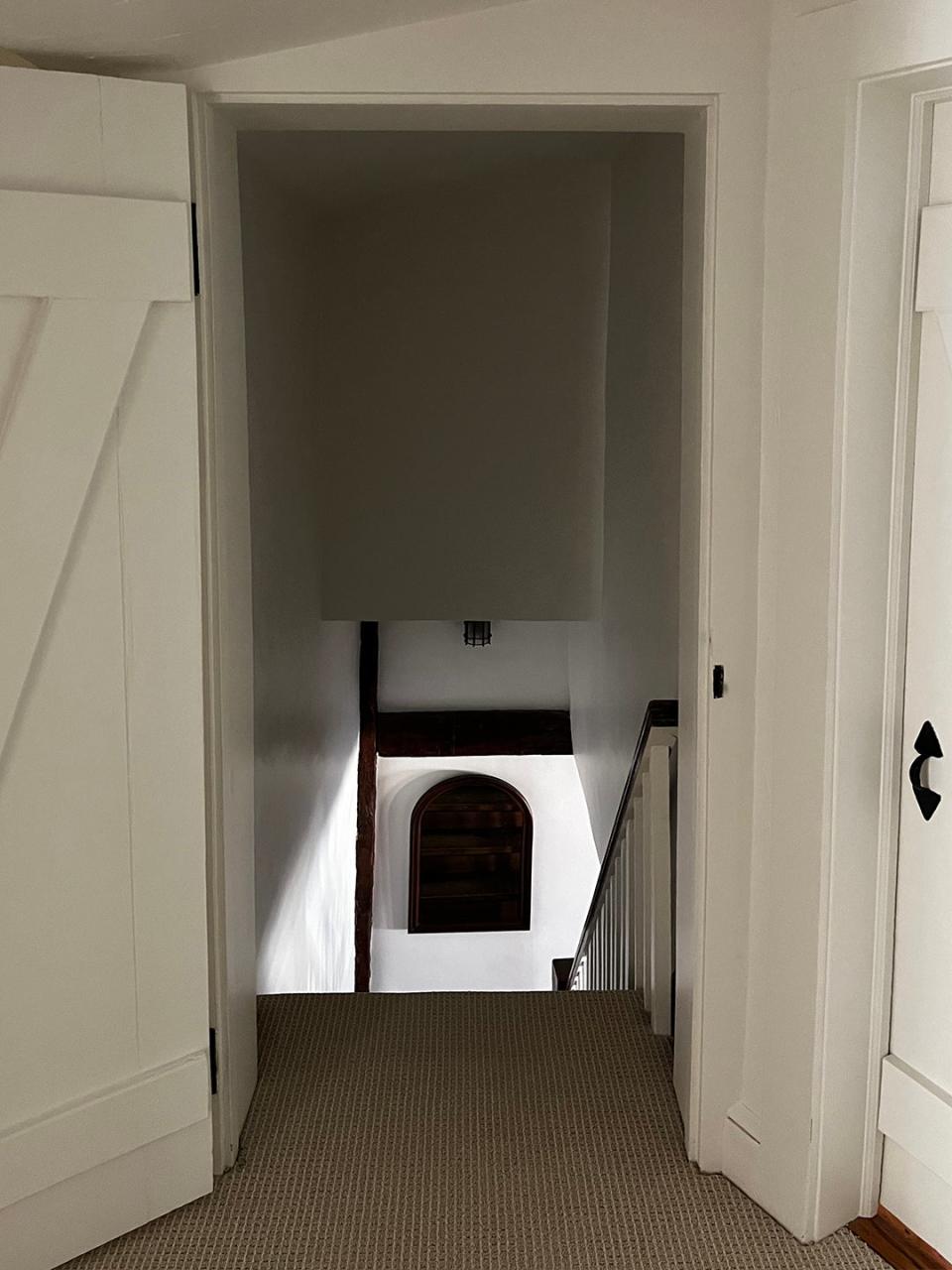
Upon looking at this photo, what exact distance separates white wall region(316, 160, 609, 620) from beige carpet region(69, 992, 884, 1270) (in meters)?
2.28

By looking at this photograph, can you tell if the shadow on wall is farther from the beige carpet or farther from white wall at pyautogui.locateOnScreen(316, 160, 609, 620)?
the beige carpet

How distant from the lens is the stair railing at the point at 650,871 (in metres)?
3.07

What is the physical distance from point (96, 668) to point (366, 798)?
469cm

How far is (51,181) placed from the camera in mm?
2037

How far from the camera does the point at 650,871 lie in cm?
315

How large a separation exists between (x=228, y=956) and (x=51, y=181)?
4.98 ft

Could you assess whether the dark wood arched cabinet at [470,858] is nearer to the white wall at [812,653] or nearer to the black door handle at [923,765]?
the white wall at [812,653]

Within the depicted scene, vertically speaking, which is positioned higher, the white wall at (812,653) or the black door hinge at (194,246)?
the black door hinge at (194,246)

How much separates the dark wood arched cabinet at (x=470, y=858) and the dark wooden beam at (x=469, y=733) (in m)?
Answer: 0.32

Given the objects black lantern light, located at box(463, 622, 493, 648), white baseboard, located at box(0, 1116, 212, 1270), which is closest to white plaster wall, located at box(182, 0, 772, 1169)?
white baseboard, located at box(0, 1116, 212, 1270)

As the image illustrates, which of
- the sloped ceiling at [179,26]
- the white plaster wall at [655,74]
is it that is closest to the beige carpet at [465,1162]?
the white plaster wall at [655,74]

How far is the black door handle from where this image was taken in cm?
212

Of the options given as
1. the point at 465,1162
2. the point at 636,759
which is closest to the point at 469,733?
the point at 636,759

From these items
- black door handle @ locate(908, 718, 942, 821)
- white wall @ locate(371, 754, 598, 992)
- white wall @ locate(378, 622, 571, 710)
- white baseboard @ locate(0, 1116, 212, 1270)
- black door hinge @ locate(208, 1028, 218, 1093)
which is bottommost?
white wall @ locate(371, 754, 598, 992)
